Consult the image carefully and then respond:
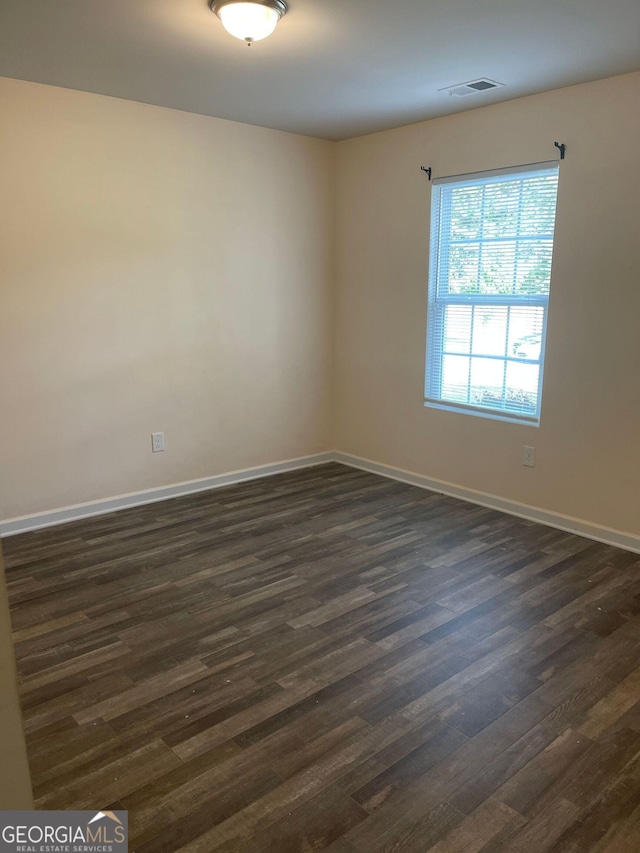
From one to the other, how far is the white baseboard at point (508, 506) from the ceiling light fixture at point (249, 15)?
9.77 ft

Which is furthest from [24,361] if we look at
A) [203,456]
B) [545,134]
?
[545,134]

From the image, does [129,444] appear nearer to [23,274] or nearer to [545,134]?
[23,274]

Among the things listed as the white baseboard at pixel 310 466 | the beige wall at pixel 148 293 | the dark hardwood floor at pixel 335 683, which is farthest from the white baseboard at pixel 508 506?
the beige wall at pixel 148 293

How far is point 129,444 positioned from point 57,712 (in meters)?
2.19

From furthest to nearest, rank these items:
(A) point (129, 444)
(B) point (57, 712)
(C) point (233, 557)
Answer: (A) point (129, 444) < (C) point (233, 557) < (B) point (57, 712)

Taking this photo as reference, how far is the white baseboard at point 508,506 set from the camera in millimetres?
3619

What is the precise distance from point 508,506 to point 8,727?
12.5 ft

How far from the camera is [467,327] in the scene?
14.1 feet

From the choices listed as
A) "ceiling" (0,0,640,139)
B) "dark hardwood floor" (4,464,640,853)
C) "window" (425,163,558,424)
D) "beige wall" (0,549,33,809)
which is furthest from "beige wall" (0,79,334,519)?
"beige wall" (0,549,33,809)

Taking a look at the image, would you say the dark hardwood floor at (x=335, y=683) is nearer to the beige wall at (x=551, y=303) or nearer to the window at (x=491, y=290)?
the beige wall at (x=551, y=303)

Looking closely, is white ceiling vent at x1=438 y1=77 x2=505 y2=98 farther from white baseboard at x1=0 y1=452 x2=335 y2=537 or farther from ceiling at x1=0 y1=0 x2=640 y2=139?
white baseboard at x1=0 y1=452 x2=335 y2=537

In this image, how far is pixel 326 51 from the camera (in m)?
2.94

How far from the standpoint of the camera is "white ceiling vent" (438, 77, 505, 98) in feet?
11.1

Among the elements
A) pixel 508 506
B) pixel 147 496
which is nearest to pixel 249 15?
pixel 147 496
